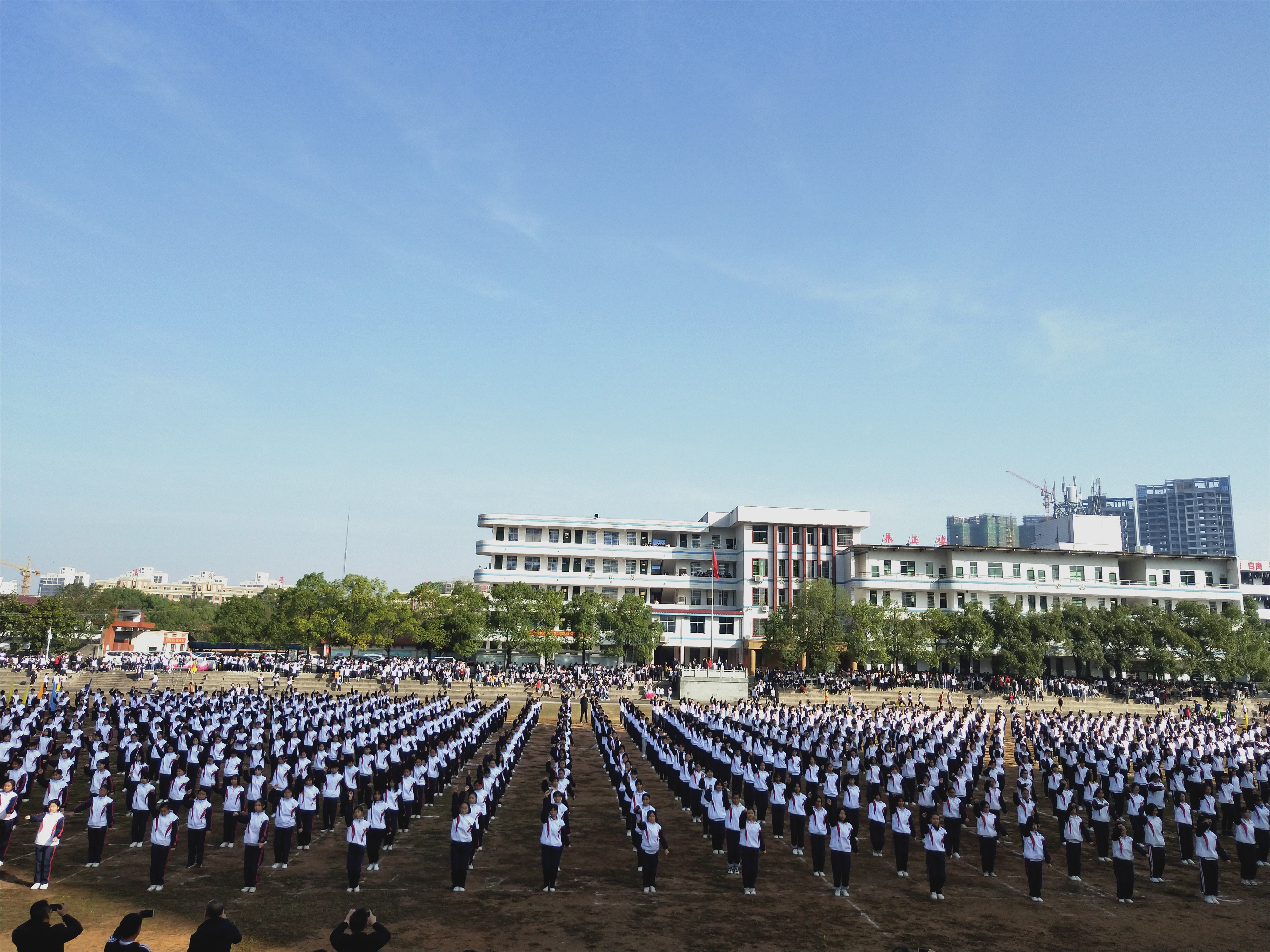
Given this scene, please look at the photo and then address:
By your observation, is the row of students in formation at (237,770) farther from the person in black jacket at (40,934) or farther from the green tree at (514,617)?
the green tree at (514,617)

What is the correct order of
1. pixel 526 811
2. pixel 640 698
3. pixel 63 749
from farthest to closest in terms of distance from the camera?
pixel 640 698 < pixel 526 811 < pixel 63 749

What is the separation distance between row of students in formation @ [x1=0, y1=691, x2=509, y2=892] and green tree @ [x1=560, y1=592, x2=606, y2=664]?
2787 cm

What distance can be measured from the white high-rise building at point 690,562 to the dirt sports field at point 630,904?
53925 mm

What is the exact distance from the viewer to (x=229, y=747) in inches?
622

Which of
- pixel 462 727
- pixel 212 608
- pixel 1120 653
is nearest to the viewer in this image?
pixel 462 727

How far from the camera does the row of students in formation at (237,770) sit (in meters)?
11.7

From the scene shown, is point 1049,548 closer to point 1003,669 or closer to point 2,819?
point 1003,669

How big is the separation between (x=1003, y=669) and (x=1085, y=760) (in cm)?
3810

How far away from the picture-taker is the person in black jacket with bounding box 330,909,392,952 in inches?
238

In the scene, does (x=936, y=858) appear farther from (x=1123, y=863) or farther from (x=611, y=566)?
(x=611, y=566)

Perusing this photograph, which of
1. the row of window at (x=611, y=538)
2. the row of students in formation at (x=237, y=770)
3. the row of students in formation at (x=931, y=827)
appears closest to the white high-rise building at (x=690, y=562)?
the row of window at (x=611, y=538)

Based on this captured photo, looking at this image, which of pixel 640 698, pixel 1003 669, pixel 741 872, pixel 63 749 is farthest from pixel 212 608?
pixel 741 872

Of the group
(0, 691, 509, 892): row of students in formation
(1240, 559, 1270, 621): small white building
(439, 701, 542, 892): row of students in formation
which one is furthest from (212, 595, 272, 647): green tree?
(1240, 559, 1270, 621): small white building

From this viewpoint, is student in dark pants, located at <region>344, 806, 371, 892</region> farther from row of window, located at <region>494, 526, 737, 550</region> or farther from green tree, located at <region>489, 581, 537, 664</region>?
row of window, located at <region>494, 526, 737, 550</region>
